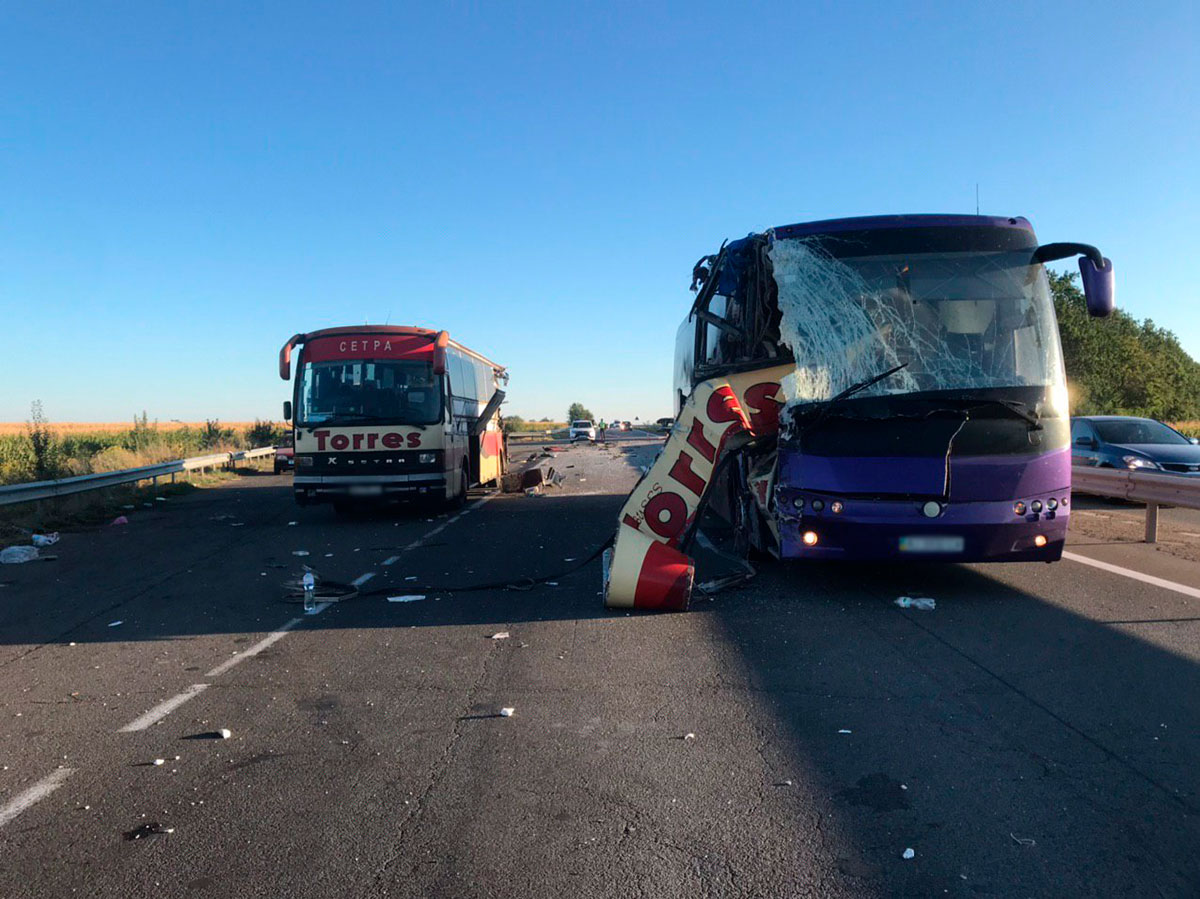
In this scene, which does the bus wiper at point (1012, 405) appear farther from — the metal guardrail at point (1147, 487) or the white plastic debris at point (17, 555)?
the white plastic debris at point (17, 555)

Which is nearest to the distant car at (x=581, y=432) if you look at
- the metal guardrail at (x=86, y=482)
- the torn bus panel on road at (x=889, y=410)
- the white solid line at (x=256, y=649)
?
the metal guardrail at (x=86, y=482)

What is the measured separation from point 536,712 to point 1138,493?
9.45 m

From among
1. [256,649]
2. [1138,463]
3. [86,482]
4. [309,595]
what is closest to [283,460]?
[86,482]

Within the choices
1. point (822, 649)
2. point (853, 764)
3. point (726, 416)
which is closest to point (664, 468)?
point (726, 416)

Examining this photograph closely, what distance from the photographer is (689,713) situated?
5.02 metres

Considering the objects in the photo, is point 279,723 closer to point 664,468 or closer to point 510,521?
point 664,468

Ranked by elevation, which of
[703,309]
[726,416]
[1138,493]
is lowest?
[1138,493]

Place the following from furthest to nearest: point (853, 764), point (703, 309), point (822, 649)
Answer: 1. point (703, 309)
2. point (822, 649)
3. point (853, 764)

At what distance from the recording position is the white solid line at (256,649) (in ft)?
20.1

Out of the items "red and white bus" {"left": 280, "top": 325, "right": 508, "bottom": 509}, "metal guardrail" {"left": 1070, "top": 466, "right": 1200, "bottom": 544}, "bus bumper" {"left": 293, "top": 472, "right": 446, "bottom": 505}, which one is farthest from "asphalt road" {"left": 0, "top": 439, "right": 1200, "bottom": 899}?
"red and white bus" {"left": 280, "top": 325, "right": 508, "bottom": 509}

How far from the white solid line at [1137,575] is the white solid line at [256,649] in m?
7.76

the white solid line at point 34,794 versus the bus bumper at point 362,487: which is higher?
the bus bumper at point 362,487

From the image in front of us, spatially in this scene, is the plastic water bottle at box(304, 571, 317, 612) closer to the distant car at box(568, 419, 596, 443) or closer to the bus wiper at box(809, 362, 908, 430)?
the bus wiper at box(809, 362, 908, 430)

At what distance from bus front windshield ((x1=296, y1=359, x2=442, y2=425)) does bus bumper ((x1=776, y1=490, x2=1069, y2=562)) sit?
9223mm
